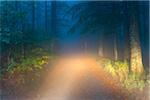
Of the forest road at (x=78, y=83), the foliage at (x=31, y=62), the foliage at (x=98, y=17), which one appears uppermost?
the foliage at (x=98, y=17)

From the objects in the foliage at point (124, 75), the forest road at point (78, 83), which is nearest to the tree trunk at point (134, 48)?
the foliage at point (124, 75)

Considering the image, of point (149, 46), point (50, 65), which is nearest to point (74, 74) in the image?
point (50, 65)

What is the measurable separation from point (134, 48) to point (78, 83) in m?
2.19

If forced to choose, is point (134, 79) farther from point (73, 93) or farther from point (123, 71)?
point (73, 93)

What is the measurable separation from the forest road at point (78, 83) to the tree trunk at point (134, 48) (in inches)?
33.4

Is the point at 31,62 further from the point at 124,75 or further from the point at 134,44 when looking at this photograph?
the point at 134,44

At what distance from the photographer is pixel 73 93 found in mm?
11781

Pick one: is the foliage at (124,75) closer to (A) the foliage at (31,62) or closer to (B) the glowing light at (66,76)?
(B) the glowing light at (66,76)

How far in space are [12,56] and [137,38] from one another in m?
3.99

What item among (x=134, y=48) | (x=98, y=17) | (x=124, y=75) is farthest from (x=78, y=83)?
(x=98, y=17)

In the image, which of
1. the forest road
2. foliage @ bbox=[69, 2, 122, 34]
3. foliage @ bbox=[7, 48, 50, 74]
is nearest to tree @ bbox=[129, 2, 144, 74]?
foliage @ bbox=[69, 2, 122, 34]

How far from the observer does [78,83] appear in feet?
41.4

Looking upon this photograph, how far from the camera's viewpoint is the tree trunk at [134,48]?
39.2 feet

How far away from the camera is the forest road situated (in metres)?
11.3
